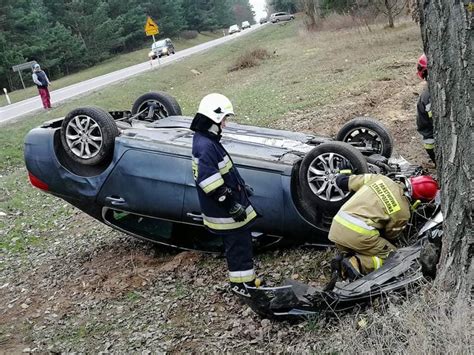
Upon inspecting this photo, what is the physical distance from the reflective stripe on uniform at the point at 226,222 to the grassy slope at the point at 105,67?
69.4 ft

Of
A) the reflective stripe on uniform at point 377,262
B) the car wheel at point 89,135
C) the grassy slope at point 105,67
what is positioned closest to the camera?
the reflective stripe on uniform at point 377,262

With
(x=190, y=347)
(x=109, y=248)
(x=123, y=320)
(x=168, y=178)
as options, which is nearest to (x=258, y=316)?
(x=190, y=347)

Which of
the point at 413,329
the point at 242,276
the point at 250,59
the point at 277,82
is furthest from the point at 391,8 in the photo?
the point at 413,329

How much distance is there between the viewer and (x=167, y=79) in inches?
869

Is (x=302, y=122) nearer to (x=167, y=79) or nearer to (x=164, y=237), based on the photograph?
(x=164, y=237)

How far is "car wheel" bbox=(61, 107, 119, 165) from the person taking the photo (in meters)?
4.75

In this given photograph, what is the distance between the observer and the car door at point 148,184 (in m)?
4.50

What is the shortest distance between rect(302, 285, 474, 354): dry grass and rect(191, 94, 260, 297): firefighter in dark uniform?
39.5 inches

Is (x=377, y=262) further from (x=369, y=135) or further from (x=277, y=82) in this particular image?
(x=277, y=82)

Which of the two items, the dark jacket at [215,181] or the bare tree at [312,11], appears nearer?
the dark jacket at [215,181]

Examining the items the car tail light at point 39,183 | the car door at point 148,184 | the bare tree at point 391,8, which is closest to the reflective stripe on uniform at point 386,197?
the car door at point 148,184

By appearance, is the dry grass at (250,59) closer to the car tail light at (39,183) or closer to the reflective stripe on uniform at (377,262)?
the car tail light at (39,183)

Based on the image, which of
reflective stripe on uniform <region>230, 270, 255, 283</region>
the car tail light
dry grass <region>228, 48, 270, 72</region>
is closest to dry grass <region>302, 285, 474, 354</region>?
reflective stripe on uniform <region>230, 270, 255, 283</region>

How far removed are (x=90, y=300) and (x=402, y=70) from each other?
10234 millimetres
